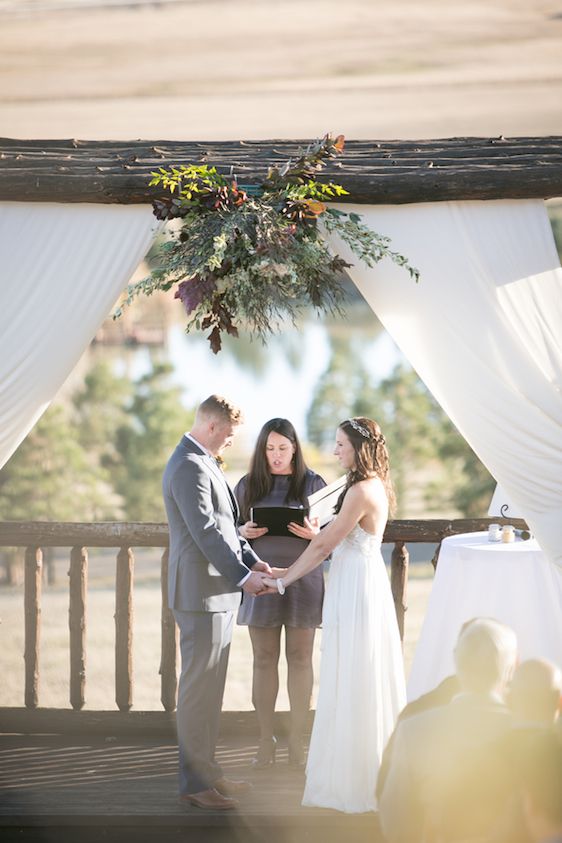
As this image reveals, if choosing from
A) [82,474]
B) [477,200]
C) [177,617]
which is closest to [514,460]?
[477,200]

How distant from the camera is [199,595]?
3.70 meters

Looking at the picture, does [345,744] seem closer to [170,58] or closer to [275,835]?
[275,835]

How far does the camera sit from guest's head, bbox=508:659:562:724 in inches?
88.6

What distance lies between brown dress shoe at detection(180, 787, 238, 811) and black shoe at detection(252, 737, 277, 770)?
1.49 feet

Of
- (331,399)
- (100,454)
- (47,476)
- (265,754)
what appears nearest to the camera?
(265,754)

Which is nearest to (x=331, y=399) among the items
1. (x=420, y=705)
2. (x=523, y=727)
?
(x=420, y=705)

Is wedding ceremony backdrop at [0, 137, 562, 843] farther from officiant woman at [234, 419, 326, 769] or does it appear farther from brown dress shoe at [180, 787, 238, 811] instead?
officiant woman at [234, 419, 326, 769]

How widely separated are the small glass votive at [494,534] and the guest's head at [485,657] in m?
1.90

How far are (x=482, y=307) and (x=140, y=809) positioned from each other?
2.30 metres

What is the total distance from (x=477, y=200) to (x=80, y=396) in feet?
59.5

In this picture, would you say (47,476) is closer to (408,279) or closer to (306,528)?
(306,528)

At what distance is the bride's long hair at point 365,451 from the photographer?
3771 mm

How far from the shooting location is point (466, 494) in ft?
64.7

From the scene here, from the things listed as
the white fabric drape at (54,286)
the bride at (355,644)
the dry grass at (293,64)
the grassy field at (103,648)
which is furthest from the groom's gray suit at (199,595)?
the dry grass at (293,64)
